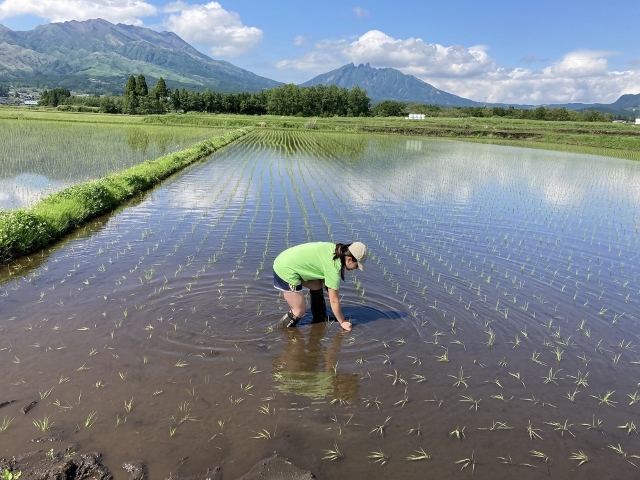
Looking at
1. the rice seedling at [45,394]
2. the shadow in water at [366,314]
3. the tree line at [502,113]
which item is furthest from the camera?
the tree line at [502,113]

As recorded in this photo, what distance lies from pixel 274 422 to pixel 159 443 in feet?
2.87

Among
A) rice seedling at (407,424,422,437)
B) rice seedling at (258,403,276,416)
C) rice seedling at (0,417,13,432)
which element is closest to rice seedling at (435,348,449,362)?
rice seedling at (407,424,422,437)

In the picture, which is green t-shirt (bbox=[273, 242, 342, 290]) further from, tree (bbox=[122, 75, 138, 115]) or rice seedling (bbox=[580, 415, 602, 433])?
tree (bbox=[122, 75, 138, 115])

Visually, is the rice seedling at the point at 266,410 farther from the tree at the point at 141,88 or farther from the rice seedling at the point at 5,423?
the tree at the point at 141,88

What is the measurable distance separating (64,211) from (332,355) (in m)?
6.91

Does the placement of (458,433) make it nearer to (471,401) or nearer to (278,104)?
(471,401)

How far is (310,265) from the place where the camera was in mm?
4676

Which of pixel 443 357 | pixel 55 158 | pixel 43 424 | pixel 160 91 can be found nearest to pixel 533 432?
pixel 443 357

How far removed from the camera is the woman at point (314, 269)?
4.41 metres

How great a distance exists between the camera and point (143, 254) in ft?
24.4

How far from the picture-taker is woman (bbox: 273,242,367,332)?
441 cm

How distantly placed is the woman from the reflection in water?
26 centimetres

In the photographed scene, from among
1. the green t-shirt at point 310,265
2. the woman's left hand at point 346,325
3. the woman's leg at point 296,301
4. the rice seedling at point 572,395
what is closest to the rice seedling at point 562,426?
the rice seedling at point 572,395

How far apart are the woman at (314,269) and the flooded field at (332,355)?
0.41 metres
